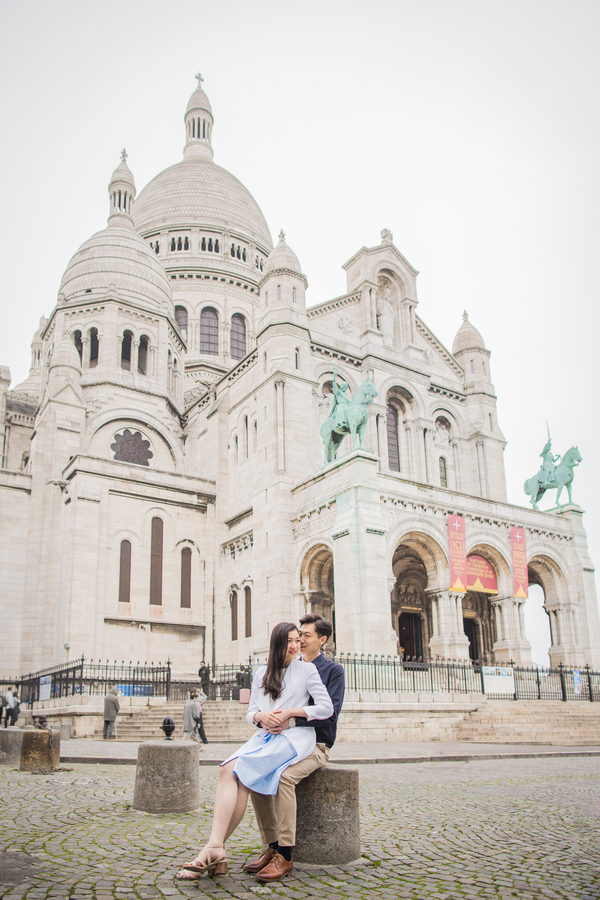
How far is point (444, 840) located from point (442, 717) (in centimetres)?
1686

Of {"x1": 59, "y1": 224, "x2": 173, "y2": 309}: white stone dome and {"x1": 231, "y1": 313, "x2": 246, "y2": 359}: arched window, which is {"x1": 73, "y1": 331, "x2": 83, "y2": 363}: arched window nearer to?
{"x1": 59, "y1": 224, "x2": 173, "y2": 309}: white stone dome

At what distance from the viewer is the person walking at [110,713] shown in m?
20.4

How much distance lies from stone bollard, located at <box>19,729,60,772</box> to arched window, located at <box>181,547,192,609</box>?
20.9m

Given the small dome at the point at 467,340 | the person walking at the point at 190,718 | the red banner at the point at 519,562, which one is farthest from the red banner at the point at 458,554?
the small dome at the point at 467,340

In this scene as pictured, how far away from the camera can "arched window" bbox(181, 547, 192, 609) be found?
32.7 m

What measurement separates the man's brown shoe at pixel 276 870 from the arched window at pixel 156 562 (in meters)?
27.2

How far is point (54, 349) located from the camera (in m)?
37.2

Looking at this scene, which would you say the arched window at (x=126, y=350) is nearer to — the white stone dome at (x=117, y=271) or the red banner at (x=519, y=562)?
the white stone dome at (x=117, y=271)

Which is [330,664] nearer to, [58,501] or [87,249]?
[58,501]

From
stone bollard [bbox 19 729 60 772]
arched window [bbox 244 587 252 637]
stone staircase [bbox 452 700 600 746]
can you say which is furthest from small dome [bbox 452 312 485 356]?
stone bollard [bbox 19 729 60 772]

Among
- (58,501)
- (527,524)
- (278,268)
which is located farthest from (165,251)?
(527,524)

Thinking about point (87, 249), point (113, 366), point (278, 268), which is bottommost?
point (113, 366)

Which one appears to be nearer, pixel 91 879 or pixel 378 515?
pixel 91 879

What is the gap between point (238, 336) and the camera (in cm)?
5153
